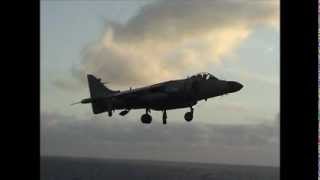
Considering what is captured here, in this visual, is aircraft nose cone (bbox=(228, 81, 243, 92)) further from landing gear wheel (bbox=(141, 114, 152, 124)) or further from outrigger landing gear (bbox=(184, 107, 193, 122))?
landing gear wheel (bbox=(141, 114, 152, 124))

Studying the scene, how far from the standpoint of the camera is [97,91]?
2.46 meters

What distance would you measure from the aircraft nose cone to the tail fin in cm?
47

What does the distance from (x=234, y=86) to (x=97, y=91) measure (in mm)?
531

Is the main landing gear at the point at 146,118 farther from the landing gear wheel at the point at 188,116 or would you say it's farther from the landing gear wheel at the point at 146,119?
the landing gear wheel at the point at 188,116

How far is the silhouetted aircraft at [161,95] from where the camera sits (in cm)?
233

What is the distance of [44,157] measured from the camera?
187 cm

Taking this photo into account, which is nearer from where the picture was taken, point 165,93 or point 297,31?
point 297,31

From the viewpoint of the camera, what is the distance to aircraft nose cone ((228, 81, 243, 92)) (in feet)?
7.54

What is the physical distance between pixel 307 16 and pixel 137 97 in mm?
833

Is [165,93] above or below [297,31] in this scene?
below

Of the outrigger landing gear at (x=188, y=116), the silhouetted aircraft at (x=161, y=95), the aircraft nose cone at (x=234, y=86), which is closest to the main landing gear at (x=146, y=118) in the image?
the silhouetted aircraft at (x=161, y=95)

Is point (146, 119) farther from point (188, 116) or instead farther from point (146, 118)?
point (188, 116)
